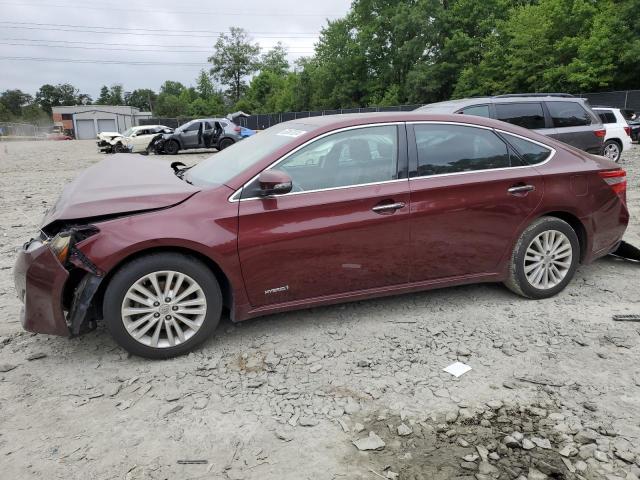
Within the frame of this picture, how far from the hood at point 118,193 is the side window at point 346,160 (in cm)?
77

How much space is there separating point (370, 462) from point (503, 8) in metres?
47.4

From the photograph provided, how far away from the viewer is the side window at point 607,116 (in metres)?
13.5

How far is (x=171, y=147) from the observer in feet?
74.8

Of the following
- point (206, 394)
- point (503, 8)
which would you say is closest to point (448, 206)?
point (206, 394)

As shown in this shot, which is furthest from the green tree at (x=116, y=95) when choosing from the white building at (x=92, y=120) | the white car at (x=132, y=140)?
the white car at (x=132, y=140)

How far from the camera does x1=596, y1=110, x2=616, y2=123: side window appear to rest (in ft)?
44.3

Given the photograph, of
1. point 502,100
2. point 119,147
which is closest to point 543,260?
point 502,100

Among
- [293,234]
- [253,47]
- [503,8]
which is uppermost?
[253,47]

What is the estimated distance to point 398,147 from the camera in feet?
12.6

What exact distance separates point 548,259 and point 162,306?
3.18 metres

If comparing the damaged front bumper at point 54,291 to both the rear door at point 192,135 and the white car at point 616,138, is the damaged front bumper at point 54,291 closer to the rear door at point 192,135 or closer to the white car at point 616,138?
the white car at point 616,138

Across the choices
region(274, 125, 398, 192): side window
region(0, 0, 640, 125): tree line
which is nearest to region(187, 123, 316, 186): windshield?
region(274, 125, 398, 192): side window

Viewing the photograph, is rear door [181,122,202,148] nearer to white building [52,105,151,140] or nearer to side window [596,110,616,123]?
side window [596,110,616,123]

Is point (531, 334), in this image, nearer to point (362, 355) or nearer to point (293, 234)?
point (362, 355)
